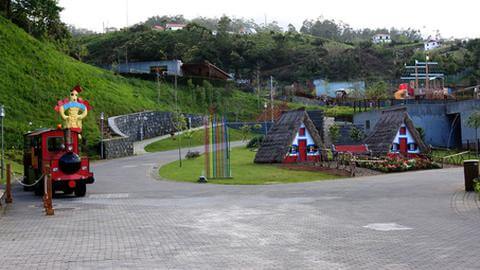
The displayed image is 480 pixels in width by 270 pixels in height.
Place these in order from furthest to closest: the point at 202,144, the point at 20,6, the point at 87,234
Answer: the point at 20,6 → the point at 202,144 → the point at 87,234

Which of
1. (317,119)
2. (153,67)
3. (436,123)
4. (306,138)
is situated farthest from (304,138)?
(153,67)

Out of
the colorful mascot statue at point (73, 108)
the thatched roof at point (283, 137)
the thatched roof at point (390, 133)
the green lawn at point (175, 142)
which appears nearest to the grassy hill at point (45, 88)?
the green lawn at point (175, 142)

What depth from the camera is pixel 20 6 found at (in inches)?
2431

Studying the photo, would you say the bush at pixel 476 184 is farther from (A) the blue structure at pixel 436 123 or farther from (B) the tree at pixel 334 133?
(A) the blue structure at pixel 436 123

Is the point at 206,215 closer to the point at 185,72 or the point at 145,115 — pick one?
the point at 145,115

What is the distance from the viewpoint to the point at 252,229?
12.0 m

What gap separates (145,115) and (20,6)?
67.2ft

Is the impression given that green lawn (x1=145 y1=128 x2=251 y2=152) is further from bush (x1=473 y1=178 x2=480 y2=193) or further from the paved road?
bush (x1=473 y1=178 x2=480 y2=193)

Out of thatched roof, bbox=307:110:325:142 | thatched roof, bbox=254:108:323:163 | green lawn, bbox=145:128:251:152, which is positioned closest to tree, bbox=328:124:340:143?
thatched roof, bbox=307:110:325:142

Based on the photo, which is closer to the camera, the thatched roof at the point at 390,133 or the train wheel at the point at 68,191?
the train wheel at the point at 68,191

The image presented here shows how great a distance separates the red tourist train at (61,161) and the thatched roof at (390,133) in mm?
21978

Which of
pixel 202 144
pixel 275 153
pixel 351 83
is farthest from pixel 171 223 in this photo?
pixel 351 83

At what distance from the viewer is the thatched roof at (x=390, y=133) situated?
3659cm

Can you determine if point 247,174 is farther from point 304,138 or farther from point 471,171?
point 471,171
